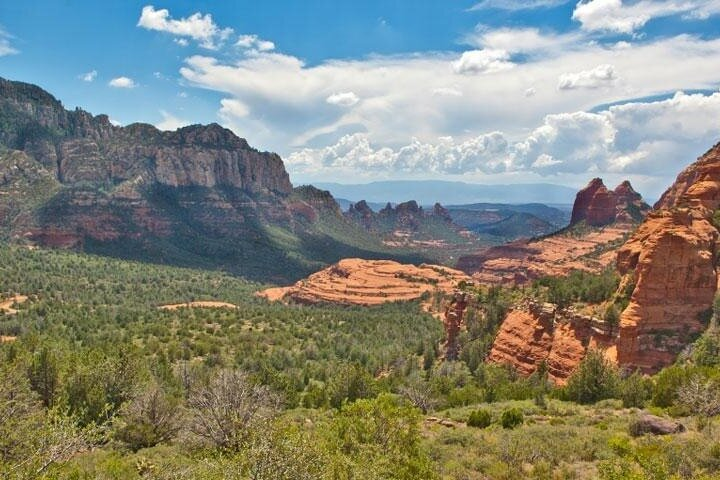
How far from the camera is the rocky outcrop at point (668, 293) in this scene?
4959 cm

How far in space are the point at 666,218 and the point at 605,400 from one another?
982 inches

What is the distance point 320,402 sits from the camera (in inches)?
1971

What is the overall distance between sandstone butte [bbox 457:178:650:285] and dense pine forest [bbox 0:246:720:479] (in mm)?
70719

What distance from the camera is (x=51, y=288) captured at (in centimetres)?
11662

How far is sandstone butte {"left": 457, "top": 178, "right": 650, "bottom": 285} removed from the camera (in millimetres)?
156500

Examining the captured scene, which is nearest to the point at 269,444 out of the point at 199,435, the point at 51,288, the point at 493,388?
the point at 199,435

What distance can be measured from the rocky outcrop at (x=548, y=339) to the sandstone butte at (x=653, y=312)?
0.33 ft

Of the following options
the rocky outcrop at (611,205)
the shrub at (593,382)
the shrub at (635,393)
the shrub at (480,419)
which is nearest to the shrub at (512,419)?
the shrub at (480,419)

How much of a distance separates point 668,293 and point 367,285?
10190 cm

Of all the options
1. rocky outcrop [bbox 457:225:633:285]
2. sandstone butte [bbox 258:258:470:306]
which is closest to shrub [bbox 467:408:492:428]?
rocky outcrop [bbox 457:225:633:285]

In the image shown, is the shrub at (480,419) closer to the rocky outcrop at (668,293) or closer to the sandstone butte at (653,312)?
the sandstone butte at (653,312)

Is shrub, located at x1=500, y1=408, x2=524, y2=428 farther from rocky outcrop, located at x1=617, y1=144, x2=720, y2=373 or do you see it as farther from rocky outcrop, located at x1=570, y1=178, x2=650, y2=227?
rocky outcrop, located at x1=570, y1=178, x2=650, y2=227

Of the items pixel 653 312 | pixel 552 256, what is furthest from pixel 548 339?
pixel 552 256

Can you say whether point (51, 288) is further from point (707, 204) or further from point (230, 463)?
point (707, 204)
